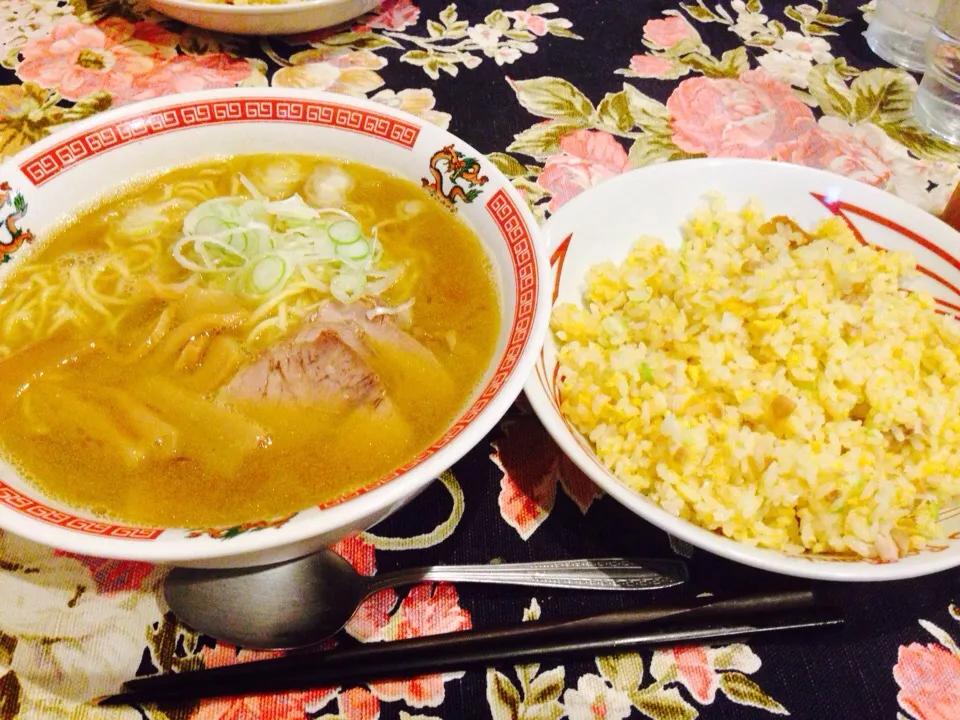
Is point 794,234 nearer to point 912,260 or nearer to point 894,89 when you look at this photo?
point 912,260

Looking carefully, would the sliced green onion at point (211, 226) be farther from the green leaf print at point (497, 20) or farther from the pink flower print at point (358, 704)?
the green leaf print at point (497, 20)

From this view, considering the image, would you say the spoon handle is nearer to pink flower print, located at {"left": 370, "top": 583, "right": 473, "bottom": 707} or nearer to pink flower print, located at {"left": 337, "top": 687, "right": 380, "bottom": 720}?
pink flower print, located at {"left": 370, "top": 583, "right": 473, "bottom": 707}

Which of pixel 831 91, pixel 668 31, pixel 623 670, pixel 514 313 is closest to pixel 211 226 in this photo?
pixel 514 313

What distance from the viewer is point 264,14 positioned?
107 inches

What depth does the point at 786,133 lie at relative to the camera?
282 cm

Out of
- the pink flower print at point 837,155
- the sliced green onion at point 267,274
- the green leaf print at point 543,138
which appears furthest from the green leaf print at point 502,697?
the pink flower print at point 837,155

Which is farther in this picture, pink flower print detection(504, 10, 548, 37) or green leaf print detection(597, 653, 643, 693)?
pink flower print detection(504, 10, 548, 37)

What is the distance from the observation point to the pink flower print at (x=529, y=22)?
324 cm

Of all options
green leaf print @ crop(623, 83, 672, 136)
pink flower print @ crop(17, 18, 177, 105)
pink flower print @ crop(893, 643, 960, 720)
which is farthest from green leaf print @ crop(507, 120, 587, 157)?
pink flower print @ crop(893, 643, 960, 720)

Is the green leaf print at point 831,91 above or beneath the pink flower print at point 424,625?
above

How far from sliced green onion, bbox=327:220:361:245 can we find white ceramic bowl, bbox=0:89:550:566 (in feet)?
0.76

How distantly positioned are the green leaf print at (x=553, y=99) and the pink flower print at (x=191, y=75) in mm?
1186

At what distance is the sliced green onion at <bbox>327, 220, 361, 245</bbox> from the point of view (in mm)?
1837

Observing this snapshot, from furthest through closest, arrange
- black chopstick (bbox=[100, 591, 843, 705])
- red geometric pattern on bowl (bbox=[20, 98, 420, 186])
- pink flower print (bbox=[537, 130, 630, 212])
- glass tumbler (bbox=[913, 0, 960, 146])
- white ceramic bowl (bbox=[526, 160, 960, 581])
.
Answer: glass tumbler (bbox=[913, 0, 960, 146]) < pink flower print (bbox=[537, 130, 630, 212]) < white ceramic bowl (bbox=[526, 160, 960, 581]) < red geometric pattern on bowl (bbox=[20, 98, 420, 186]) < black chopstick (bbox=[100, 591, 843, 705])
